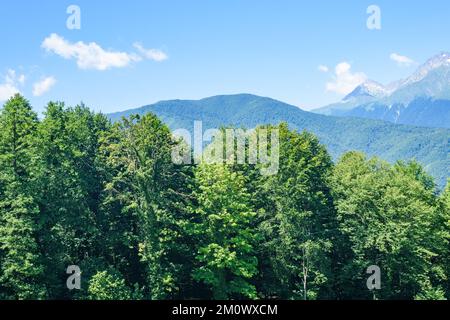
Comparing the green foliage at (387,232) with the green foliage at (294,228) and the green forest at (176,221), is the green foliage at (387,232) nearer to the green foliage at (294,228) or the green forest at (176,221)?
the green forest at (176,221)

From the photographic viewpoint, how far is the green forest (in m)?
36.5

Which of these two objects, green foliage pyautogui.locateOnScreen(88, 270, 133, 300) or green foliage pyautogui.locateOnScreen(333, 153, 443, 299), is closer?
green foliage pyautogui.locateOnScreen(88, 270, 133, 300)

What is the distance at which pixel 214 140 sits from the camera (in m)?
47.3

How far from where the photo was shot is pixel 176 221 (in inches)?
1556

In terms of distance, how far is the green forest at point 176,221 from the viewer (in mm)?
36500

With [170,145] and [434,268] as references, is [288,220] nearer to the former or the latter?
[170,145]

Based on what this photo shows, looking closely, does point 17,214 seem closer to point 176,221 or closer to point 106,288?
point 106,288

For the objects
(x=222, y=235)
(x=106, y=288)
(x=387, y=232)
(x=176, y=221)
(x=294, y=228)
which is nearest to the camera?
(x=106, y=288)

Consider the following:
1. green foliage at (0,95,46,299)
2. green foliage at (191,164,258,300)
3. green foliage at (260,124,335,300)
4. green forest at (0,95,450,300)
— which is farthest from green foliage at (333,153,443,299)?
green foliage at (0,95,46,299)

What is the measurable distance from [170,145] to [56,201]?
1043 cm

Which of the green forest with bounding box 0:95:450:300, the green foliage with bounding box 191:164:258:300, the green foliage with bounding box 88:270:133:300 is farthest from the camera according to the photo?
the green foliage with bounding box 191:164:258:300

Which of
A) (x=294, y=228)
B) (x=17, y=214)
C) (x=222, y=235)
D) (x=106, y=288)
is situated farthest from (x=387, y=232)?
(x=17, y=214)

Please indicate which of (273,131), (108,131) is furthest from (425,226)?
(108,131)

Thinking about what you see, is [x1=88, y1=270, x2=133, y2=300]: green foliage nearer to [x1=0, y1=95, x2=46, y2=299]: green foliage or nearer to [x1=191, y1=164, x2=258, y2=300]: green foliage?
[x1=0, y1=95, x2=46, y2=299]: green foliage
